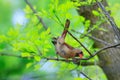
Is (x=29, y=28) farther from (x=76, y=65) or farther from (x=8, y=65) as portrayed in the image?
(x=8, y=65)

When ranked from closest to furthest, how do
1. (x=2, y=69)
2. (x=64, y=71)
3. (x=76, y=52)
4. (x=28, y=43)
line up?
(x=76, y=52)
(x=28, y=43)
(x=64, y=71)
(x=2, y=69)

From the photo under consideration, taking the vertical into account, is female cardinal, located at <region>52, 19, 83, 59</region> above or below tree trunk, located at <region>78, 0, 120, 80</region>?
below

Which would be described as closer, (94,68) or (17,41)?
(17,41)

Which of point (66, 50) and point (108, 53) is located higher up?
point (108, 53)

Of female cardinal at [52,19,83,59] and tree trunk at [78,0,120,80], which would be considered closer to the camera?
female cardinal at [52,19,83,59]

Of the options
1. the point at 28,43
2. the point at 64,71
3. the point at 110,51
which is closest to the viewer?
the point at 28,43

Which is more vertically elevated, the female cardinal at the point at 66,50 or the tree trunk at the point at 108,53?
the tree trunk at the point at 108,53

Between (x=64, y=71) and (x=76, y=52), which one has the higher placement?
(x=64, y=71)

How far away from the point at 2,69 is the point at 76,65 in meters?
3.09

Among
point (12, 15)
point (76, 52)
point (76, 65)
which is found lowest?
point (76, 52)

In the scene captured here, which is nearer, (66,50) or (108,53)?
(66,50)

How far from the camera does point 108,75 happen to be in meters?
1.68

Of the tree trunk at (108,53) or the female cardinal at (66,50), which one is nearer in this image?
the female cardinal at (66,50)

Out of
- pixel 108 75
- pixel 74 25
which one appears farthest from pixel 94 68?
pixel 74 25
